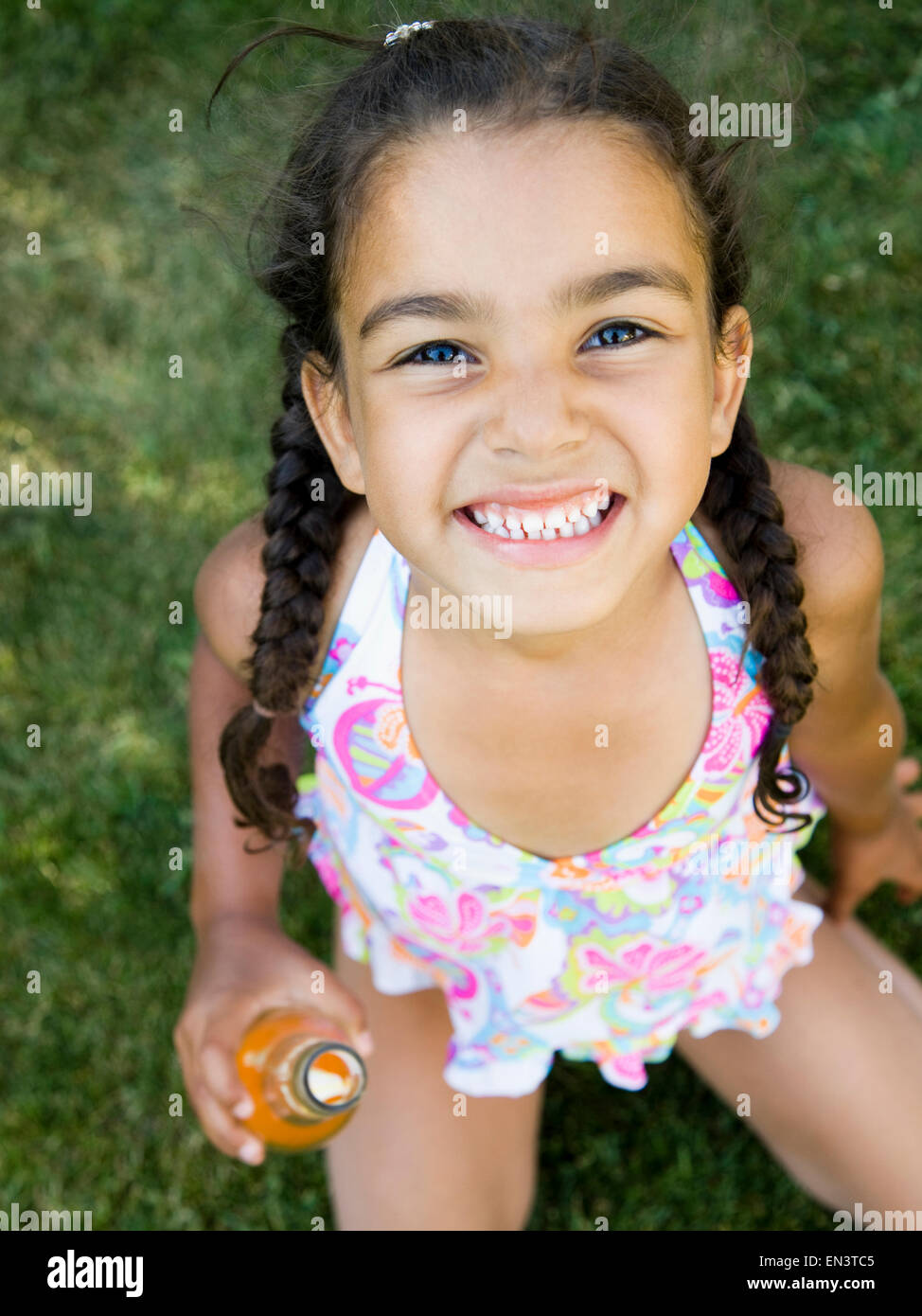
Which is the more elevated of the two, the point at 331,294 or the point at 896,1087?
the point at 331,294

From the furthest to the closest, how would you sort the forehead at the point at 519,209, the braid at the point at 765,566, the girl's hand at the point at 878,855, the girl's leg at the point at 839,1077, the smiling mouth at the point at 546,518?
1. the girl's hand at the point at 878,855
2. the girl's leg at the point at 839,1077
3. the braid at the point at 765,566
4. the smiling mouth at the point at 546,518
5. the forehead at the point at 519,209

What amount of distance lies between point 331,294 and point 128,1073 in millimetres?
1595

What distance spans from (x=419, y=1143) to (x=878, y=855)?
0.88 meters

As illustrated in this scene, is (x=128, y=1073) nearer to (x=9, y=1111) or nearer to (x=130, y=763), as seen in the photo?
(x=9, y=1111)

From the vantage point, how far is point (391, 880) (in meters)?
1.88

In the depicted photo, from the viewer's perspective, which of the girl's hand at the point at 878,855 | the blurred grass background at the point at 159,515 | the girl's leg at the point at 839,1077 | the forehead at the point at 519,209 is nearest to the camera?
the forehead at the point at 519,209

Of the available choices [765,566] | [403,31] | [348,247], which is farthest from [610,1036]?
[403,31]

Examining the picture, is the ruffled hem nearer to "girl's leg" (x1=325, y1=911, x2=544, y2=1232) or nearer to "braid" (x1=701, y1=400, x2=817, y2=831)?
"girl's leg" (x1=325, y1=911, x2=544, y2=1232)

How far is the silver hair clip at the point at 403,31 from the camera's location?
1.49 meters

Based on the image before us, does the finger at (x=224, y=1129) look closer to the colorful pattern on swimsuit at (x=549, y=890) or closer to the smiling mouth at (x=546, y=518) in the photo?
the colorful pattern on swimsuit at (x=549, y=890)

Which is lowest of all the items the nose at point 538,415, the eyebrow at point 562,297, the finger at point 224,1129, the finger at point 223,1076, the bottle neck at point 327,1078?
the finger at point 224,1129

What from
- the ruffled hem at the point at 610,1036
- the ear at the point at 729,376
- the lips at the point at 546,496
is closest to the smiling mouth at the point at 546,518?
the lips at the point at 546,496

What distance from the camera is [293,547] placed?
5.66 feet

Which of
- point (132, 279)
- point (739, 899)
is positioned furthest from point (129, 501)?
point (739, 899)
